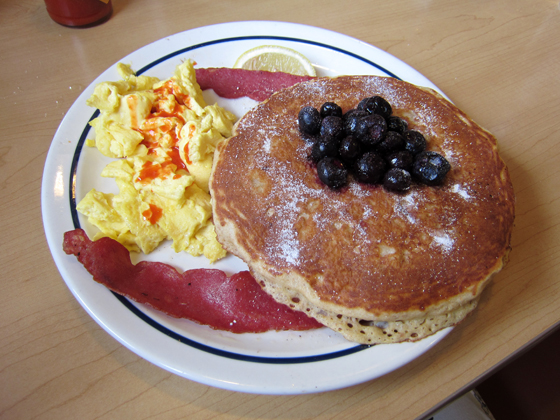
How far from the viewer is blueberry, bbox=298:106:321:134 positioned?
56.6 inches

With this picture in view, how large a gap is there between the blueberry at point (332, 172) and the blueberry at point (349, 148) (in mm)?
39

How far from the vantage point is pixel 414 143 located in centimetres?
138

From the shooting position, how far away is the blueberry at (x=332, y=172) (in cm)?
132

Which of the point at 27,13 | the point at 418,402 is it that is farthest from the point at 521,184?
the point at 27,13

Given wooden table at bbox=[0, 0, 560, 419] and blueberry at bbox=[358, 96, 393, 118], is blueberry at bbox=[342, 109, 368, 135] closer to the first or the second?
blueberry at bbox=[358, 96, 393, 118]

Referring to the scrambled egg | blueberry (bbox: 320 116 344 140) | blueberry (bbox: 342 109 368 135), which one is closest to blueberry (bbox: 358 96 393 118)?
blueberry (bbox: 342 109 368 135)

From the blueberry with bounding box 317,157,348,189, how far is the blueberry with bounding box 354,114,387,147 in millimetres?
129

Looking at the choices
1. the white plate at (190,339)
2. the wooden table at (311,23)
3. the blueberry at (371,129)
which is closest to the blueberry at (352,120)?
the blueberry at (371,129)

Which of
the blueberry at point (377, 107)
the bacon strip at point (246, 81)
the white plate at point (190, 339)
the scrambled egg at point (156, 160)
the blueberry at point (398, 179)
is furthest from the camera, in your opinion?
the bacon strip at point (246, 81)

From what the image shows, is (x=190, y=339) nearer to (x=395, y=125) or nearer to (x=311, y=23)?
(x=395, y=125)

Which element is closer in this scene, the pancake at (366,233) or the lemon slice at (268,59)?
the pancake at (366,233)

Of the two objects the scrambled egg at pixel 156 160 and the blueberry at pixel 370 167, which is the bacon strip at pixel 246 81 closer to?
the scrambled egg at pixel 156 160

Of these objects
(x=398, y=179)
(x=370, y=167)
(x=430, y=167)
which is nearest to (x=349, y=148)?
(x=370, y=167)

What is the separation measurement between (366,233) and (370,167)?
243 mm
